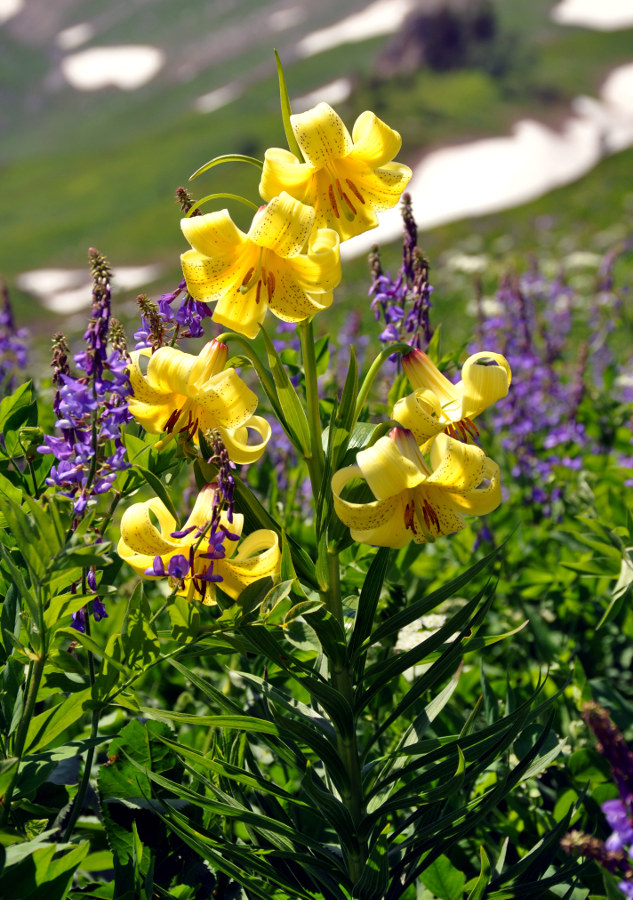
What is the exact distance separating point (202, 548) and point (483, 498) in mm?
428

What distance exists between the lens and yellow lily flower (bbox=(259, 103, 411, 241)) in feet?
4.01

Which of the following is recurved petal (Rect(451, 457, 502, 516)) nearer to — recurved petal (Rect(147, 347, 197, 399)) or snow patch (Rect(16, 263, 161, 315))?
recurved petal (Rect(147, 347, 197, 399))

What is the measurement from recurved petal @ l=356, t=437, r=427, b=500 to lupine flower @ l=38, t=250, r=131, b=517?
1.49 ft

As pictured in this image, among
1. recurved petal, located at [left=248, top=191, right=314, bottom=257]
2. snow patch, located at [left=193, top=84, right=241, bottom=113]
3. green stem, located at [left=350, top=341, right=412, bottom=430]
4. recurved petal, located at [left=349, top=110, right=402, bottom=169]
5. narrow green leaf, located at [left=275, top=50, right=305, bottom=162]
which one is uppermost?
snow patch, located at [left=193, top=84, right=241, bottom=113]

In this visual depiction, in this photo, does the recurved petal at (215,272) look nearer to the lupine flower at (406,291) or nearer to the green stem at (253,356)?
the green stem at (253,356)

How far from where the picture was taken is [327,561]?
4.32 feet

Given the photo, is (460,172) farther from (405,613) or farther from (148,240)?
(405,613)

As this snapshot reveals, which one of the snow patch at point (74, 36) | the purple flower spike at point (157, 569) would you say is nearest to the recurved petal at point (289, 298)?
the purple flower spike at point (157, 569)

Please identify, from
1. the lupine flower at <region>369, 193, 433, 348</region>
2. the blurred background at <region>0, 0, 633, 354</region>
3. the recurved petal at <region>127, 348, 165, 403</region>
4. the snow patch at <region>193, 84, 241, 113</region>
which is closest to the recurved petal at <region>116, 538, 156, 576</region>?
the recurved petal at <region>127, 348, 165, 403</region>

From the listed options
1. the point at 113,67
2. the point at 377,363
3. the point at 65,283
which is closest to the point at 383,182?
the point at 377,363

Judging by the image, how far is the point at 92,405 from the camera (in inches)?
53.6

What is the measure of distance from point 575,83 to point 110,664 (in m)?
42.6

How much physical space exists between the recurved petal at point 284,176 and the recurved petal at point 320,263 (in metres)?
0.08

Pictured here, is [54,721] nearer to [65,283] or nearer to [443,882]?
[443,882]
